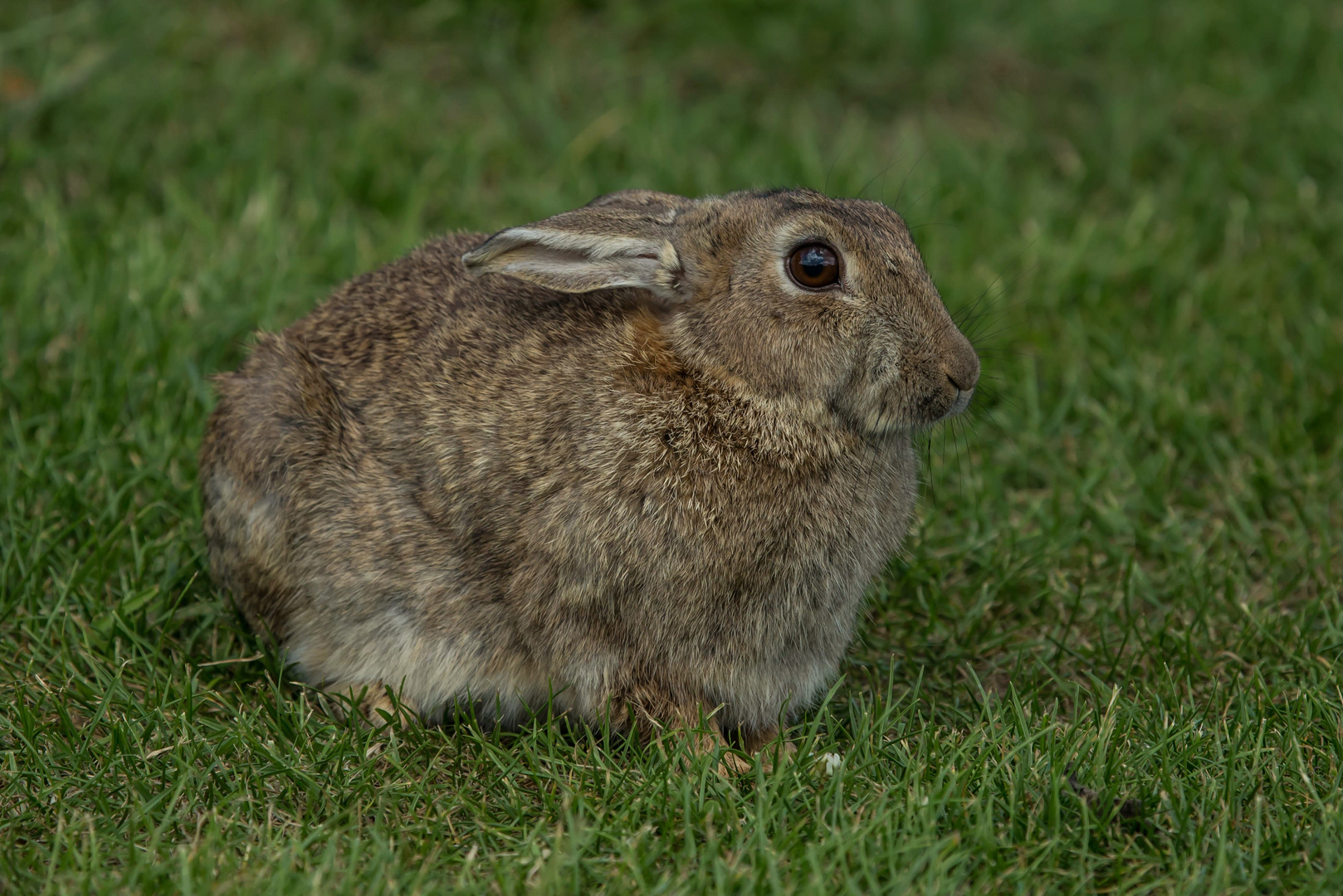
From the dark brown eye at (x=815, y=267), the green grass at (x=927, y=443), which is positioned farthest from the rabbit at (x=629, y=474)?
the green grass at (x=927, y=443)

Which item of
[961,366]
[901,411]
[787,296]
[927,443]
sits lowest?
[927,443]

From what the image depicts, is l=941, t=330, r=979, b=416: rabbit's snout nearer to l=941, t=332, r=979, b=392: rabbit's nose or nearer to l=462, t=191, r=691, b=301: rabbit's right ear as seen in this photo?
l=941, t=332, r=979, b=392: rabbit's nose

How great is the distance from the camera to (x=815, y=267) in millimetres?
3711

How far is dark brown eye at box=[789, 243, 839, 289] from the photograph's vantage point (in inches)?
146

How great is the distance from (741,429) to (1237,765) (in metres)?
1.40

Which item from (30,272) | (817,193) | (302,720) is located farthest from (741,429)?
(30,272)

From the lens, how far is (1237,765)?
3.52m

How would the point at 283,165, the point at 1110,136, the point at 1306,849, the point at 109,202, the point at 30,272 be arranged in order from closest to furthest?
the point at 1306,849, the point at 30,272, the point at 109,202, the point at 283,165, the point at 1110,136

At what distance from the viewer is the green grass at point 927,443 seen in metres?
3.30

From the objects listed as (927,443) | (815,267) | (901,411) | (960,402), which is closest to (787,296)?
(815,267)

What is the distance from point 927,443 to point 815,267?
0.79 m

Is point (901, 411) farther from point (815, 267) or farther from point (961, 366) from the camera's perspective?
point (815, 267)

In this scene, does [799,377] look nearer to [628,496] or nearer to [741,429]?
[741,429]

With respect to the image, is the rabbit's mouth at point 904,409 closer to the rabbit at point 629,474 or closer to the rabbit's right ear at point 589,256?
the rabbit at point 629,474
